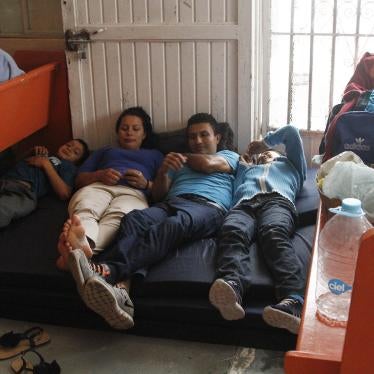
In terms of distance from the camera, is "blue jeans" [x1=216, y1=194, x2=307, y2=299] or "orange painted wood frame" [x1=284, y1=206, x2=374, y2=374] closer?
"orange painted wood frame" [x1=284, y1=206, x2=374, y2=374]

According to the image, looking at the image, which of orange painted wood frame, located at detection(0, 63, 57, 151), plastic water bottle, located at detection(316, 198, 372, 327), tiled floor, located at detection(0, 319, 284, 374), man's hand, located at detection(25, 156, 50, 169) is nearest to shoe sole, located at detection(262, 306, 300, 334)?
tiled floor, located at detection(0, 319, 284, 374)

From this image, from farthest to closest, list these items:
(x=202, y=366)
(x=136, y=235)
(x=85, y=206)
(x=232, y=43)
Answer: (x=232, y=43) < (x=85, y=206) < (x=136, y=235) < (x=202, y=366)

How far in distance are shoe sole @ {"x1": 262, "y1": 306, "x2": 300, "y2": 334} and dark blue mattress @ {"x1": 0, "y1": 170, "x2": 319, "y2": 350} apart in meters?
0.08

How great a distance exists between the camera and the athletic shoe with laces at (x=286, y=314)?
1856mm

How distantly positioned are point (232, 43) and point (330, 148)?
1040 millimetres

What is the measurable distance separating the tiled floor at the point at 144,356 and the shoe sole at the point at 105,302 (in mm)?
137

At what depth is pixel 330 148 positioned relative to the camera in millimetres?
2002

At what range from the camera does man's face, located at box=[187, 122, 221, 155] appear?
272cm

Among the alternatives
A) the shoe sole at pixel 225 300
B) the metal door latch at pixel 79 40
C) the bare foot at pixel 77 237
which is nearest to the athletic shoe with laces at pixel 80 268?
the bare foot at pixel 77 237

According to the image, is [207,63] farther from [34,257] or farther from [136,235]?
[34,257]

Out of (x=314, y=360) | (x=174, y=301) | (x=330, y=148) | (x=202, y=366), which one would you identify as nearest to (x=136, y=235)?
(x=174, y=301)

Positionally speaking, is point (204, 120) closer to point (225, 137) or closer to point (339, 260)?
point (225, 137)

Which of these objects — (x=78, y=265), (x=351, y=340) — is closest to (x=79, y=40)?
(x=78, y=265)

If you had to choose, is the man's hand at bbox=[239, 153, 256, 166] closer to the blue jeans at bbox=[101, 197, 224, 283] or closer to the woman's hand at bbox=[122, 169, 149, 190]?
the blue jeans at bbox=[101, 197, 224, 283]
